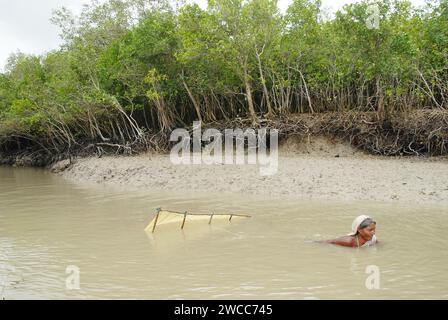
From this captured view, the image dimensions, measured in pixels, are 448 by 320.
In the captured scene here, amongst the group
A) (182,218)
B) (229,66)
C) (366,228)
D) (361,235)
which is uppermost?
(229,66)

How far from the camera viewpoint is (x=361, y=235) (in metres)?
7.46

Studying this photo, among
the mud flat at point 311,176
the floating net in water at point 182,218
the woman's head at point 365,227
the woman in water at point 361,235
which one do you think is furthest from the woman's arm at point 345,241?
the mud flat at point 311,176

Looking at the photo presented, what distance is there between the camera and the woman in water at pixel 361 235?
24.3 feet

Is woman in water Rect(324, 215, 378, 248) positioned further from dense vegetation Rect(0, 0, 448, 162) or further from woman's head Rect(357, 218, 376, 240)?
dense vegetation Rect(0, 0, 448, 162)

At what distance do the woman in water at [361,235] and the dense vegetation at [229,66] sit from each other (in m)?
9.24

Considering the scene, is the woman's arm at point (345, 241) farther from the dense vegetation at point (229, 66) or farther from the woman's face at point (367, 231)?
the dense vegetation at point (229, 66)

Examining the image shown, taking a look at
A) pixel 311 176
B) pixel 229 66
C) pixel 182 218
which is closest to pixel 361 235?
pixel 182 218

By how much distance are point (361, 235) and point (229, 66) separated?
12.6 meters

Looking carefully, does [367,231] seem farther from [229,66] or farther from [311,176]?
[229,66]

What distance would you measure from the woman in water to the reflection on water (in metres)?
0.14

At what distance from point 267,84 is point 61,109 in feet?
33.0

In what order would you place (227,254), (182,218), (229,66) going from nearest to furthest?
(227,254), (182,218), (229,66)

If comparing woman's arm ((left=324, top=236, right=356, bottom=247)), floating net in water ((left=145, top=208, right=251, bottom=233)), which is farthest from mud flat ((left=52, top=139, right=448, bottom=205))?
woman's arm ((left=324, top=236, right=356, bottom=247))

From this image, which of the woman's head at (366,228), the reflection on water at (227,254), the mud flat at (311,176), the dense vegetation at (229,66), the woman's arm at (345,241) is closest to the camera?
the reflection on water at (227,254)
